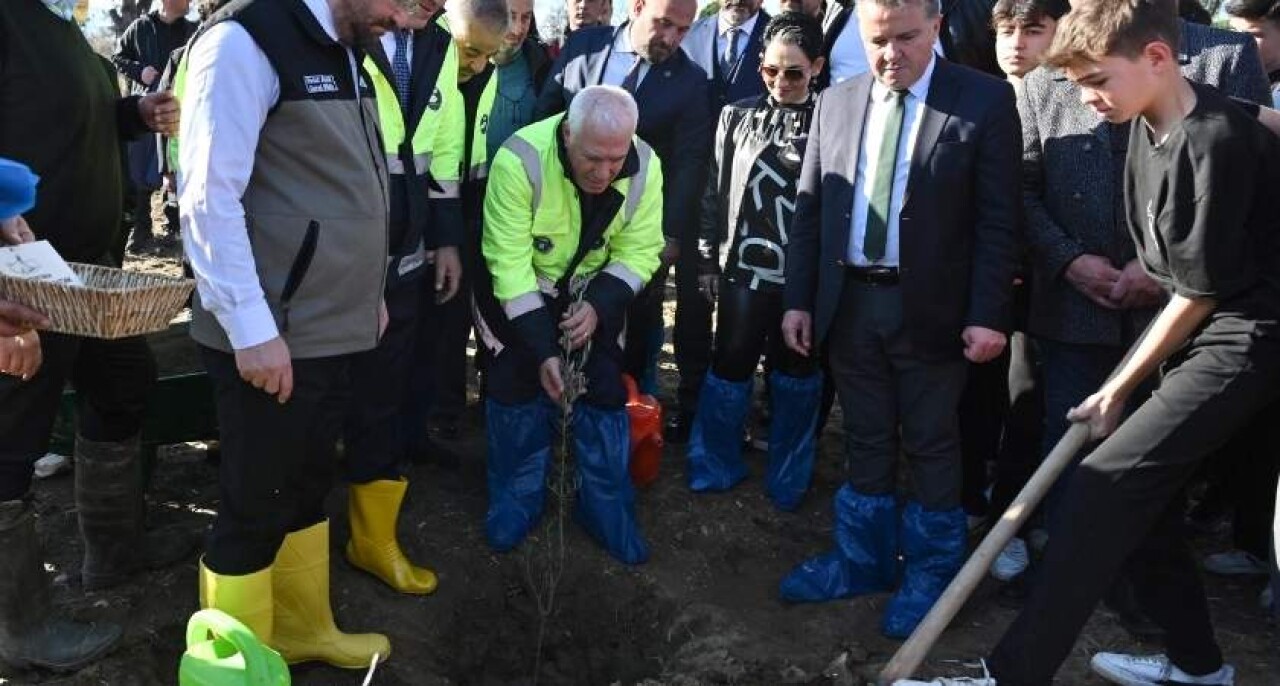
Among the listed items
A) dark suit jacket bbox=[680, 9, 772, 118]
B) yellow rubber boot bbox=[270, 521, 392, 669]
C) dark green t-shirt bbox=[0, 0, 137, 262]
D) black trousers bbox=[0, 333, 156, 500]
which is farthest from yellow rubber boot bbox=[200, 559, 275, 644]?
dark suit jacket bbox=[680, 9, 772, 118]

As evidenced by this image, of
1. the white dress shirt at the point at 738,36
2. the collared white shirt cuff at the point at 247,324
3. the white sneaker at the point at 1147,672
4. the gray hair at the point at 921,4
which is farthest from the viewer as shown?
the white dress shirt at the point at 738,36

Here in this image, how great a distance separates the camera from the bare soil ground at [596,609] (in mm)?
3592

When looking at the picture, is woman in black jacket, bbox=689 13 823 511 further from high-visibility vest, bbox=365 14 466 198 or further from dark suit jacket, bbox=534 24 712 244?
high-visibility vest, bbox=365 14 466 198

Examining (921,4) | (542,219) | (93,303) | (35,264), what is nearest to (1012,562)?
(921,4)

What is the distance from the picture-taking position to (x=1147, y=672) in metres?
3.41

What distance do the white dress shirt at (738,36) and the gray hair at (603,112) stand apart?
2070 mm

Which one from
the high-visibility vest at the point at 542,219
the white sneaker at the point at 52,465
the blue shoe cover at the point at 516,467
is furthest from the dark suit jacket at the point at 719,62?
the white sneaker at the point at 52,465

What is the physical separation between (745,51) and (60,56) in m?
3.53

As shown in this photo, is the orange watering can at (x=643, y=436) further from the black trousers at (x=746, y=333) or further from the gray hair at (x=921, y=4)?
the gray hair at (x=921, y=4)

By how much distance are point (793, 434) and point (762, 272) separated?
73 centimetres

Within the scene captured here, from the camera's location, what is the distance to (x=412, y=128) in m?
4.01

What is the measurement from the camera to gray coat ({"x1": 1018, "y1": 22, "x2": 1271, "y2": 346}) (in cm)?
372

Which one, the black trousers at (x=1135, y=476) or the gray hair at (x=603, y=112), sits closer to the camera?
the black trousers at (x=1135, y=476)

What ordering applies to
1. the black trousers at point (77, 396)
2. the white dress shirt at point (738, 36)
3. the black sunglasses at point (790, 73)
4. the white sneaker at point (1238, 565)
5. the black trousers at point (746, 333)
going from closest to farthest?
the black trousers at point (77, 396), the white sneaker at point (1238, 565), the black sunglasses at point (790, 73), the black trousers at point (746, 333), the white dress shirt at point (738, 36)
